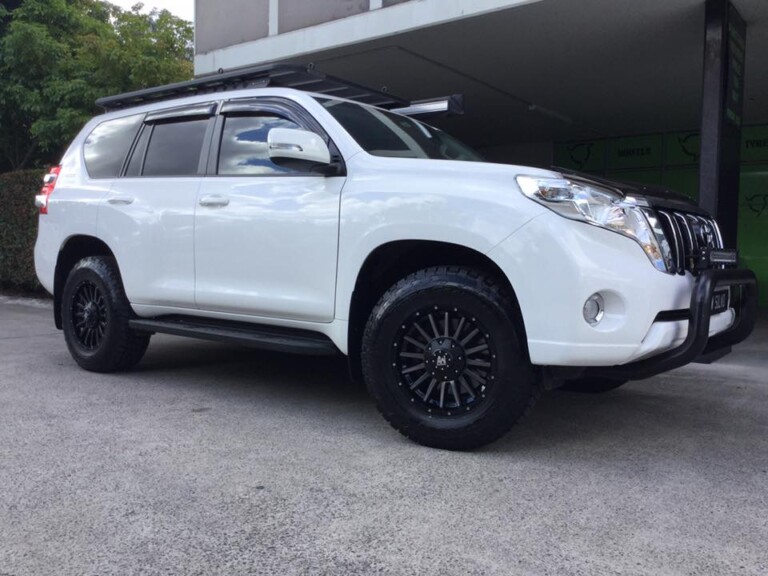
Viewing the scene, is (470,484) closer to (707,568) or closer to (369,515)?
(369,515)

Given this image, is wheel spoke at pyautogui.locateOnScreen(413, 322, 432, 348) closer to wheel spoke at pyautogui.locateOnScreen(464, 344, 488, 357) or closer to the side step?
wheel spoke at pyautogui.locateOnScreen(464, 344, 488, 357)

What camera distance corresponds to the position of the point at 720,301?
11.7 feet

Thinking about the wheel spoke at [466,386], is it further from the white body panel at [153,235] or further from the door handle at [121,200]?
the door handle at [121,200]

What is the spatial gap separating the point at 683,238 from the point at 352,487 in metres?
2.13

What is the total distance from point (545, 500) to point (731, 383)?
11.4ft

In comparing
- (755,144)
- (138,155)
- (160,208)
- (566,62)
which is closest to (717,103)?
(566,62)

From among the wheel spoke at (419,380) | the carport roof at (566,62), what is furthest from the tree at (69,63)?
the wheel spoke at (419,380)

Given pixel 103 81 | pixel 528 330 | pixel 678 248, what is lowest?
pixel 528 330

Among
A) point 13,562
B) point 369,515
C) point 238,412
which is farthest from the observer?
point 238,412

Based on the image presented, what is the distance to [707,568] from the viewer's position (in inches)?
91.2

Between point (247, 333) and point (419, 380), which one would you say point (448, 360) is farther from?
point (247, 333)

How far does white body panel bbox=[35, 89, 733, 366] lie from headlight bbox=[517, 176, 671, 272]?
52 millimetres

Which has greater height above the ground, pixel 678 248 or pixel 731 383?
pixel 678 248

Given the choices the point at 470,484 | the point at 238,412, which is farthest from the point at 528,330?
the point at 238,412
